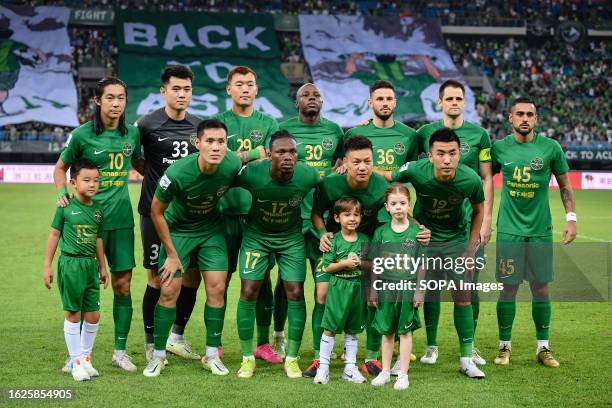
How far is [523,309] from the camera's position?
10250mm

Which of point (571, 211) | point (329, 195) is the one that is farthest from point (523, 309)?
point (329, 195)

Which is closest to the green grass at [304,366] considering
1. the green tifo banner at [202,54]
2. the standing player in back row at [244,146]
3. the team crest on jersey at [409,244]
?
the standing player in back row at [244,146]

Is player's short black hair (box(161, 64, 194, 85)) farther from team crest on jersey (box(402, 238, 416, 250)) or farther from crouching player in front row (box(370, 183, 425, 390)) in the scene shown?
team crest on jersey (box(402, 238, 416, 250))

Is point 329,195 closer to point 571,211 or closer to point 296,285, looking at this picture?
point 296,285

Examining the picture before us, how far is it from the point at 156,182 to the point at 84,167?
87 cm

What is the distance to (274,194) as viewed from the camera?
6.87 meters

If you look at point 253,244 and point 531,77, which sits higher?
point 531,77

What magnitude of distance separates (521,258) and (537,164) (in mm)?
848

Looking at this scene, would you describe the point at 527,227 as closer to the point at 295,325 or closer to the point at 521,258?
the point at 521,258

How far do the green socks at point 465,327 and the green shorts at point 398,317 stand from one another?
593mm

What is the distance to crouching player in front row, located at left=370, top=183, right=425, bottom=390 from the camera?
21.5ft

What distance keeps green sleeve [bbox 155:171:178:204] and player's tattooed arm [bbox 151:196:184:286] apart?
0.04m

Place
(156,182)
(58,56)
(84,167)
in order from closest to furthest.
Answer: (84,167) → (156,182) → (58,56)

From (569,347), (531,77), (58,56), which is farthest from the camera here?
(531,77)
